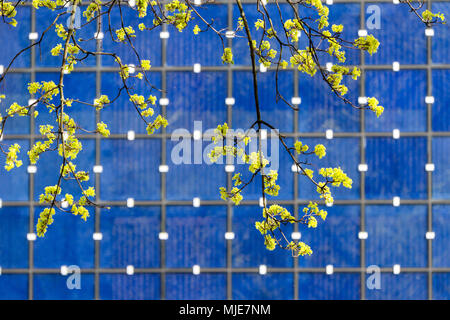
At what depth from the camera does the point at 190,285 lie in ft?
28.9

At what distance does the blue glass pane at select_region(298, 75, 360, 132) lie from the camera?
880 cm

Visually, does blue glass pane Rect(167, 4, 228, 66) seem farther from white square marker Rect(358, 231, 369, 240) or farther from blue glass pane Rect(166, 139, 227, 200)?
white square marker Rect(358, 231, 369, 240)

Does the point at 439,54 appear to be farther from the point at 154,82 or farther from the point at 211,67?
the point at 154,82

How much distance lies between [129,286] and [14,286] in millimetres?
1834

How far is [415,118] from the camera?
28.9ft

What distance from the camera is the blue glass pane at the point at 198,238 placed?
347 inches

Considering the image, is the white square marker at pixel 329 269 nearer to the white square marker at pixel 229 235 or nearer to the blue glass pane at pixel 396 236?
the blue glass pane at pixel 396 236

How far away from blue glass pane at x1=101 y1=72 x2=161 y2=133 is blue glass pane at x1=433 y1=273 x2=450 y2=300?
509cm

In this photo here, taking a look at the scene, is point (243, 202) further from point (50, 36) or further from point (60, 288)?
point (50, 36)

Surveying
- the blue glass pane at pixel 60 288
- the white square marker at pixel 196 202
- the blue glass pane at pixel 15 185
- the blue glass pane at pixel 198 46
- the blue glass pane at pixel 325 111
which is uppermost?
the blue glass pane at pixel 198 46

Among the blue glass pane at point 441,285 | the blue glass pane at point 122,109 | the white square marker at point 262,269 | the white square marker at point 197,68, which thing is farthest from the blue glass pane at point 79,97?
the blue glass pane at point 441,285

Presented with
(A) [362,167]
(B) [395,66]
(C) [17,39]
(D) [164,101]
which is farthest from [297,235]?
(C) [17,39]

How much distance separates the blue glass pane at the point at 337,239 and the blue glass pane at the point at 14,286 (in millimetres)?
4427
